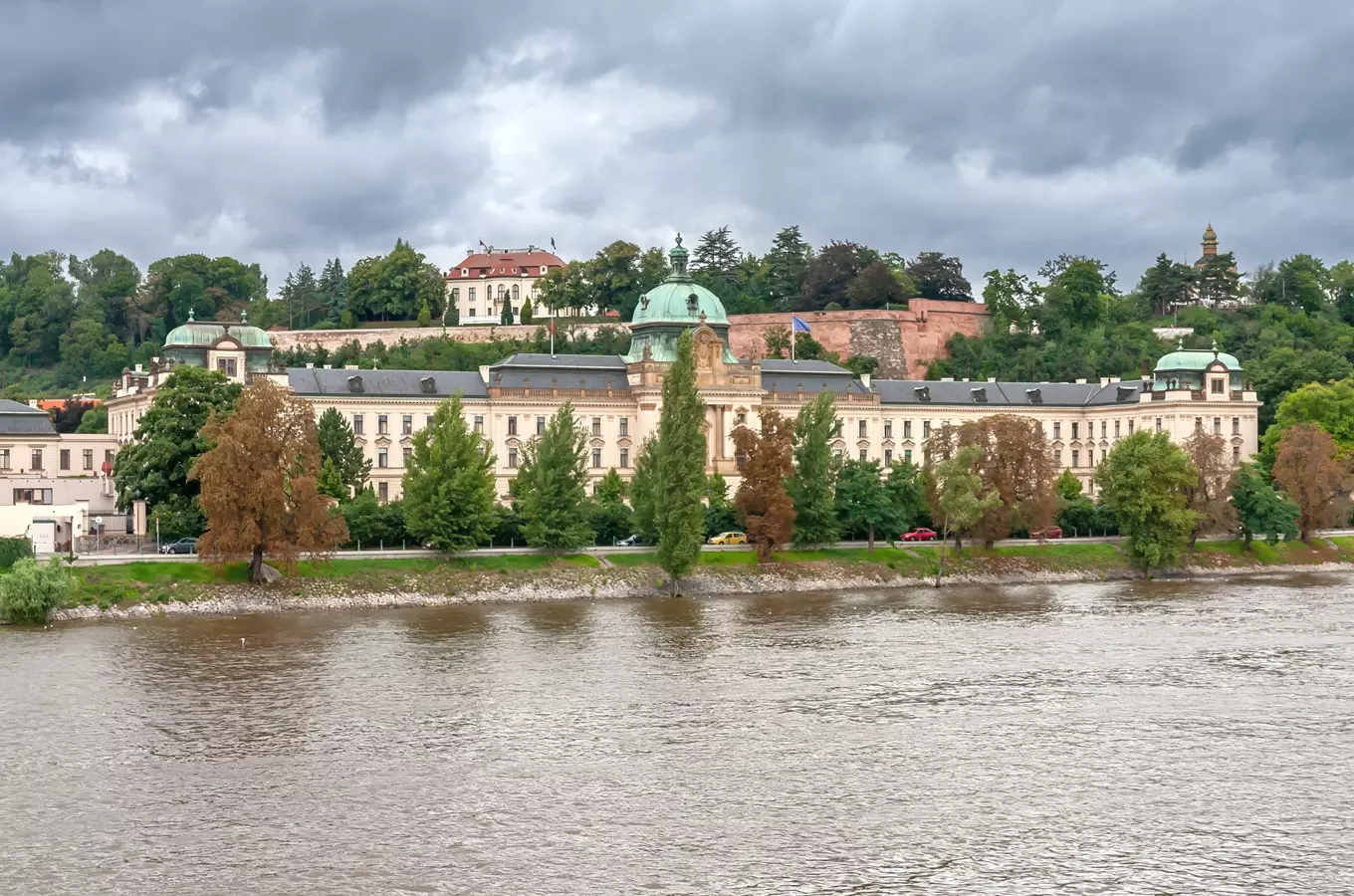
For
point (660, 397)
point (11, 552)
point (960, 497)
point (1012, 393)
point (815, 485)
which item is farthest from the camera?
point (1012, 393)

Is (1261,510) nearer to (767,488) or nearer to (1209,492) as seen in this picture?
(1209,492)

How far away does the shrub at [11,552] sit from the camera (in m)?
80.2

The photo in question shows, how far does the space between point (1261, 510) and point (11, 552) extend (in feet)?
234

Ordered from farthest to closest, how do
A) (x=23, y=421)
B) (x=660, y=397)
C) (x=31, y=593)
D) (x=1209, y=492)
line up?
(x=660, y=397)
(x=23, y=421)
(x=1209, y=492)
(x=31, y=593)

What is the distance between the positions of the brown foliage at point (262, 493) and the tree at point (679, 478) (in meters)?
16.6

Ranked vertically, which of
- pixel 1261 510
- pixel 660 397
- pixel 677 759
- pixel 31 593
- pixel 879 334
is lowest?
pixel 677 759

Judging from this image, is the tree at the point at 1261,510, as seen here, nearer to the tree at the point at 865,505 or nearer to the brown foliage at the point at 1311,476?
the brown foliage at the point at 1311,476

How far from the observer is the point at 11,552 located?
8062cm

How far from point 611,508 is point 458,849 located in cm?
5921

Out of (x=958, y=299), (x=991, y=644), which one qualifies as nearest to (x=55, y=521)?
(x=991, y=644)

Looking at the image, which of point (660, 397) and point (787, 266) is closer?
point (660, 397)

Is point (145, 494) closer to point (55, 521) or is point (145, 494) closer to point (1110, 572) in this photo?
point (55, 521)

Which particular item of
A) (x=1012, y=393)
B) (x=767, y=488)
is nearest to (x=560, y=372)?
(x=767, y=488)

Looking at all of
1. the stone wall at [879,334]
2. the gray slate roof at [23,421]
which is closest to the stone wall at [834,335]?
the stone wall at [879,334]
